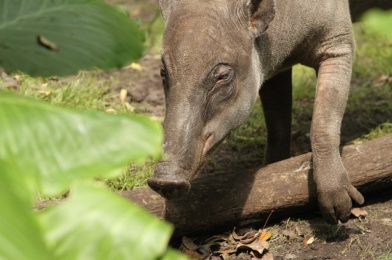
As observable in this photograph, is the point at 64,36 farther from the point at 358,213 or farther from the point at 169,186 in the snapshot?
the point at 358,213

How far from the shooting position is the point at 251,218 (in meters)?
4.68

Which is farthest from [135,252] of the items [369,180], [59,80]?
[59,80]

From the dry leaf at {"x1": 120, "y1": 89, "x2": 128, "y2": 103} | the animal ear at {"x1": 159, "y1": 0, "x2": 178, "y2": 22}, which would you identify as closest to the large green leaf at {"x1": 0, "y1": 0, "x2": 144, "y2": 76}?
the animal ear at {"x1": 159, "y1": 0, "x2": 178, "y2": 22}

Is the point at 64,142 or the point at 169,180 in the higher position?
the point at 64,142

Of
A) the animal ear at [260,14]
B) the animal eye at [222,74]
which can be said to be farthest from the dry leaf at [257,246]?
the animal ear at [260,14]

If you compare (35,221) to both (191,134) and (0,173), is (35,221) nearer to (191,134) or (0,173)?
(0,173)

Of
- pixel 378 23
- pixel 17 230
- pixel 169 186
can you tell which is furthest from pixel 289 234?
pixel 17 230

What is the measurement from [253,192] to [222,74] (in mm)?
787

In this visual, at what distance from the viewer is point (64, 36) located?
1669 mm

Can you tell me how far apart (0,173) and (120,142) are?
0.17 meters

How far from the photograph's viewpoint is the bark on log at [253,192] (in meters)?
4.50

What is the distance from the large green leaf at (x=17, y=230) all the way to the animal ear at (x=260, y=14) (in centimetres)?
362

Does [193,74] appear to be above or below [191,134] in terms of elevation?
above

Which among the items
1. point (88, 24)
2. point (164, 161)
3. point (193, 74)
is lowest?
point (164, 161)
